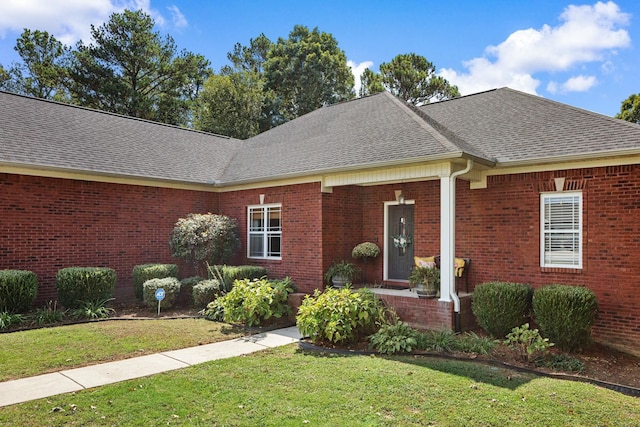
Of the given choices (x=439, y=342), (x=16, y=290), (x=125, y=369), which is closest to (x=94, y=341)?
(x=125, y=369)

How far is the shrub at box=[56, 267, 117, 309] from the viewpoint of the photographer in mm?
9867

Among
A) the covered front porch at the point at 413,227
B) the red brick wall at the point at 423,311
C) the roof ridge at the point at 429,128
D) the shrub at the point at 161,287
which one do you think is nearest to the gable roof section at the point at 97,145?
the shrub at the point at 161,287

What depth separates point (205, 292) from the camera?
10805 millimetres

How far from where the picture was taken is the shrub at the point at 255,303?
9.26m

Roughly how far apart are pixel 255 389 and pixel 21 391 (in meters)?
2.80

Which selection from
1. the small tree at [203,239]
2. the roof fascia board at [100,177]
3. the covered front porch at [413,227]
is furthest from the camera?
the small tree at [203,239]

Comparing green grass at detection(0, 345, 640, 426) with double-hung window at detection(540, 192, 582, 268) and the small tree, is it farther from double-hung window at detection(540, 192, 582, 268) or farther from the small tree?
the small tree

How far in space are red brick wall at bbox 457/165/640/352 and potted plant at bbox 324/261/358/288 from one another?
264cm

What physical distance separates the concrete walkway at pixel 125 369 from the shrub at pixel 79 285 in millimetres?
3828

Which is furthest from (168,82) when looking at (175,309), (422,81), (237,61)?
(175,309)

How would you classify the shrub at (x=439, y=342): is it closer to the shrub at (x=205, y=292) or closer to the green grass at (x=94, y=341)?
the green grass at (x=94, y=341)

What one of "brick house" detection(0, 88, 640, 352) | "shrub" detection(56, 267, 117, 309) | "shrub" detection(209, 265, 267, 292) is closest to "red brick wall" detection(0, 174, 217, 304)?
"brick house" detection(0, 88, 640, 352)

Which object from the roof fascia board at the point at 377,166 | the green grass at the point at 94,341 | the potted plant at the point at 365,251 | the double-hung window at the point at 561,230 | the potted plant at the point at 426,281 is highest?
the roof fascia board at the point at 377,166

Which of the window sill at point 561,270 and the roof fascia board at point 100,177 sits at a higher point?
the roof fascia board at point 100,177
